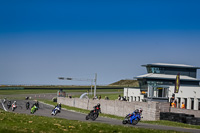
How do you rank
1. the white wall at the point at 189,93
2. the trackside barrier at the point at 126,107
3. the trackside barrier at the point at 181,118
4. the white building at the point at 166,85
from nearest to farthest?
the trackside barrier at the point at 181,118, the trackside barrier at the point at 126,107, the white wall at the point at 189,93, the white building at the point at 166,85

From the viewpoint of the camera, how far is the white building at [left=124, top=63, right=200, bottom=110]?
58.3 metres

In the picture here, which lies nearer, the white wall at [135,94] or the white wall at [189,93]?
the white wall at [189,93]

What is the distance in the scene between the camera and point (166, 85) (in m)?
66.9

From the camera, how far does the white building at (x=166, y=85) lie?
58.3 meters

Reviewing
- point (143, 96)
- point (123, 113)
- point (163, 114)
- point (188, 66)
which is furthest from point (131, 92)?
point (163, 114)

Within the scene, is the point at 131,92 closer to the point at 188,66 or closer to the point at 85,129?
the point at 188,66

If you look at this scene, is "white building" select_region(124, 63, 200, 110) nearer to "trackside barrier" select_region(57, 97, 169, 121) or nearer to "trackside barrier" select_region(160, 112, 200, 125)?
"trackside barrier" select_region(57, 97, 169, 121)

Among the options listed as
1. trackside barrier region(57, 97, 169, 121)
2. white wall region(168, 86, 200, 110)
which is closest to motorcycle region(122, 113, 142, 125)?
trackside barrier region(57, 97, 169, 121)

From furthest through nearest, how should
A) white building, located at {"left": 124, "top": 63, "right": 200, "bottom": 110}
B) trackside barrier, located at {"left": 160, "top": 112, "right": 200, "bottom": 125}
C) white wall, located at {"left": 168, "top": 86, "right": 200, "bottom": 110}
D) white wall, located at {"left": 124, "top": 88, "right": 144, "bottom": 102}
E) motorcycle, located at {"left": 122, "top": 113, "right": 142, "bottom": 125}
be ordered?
white wall, located at {"left": 124, "top": 88, "right": 144, "bottom": 102} < white building, located at {"left": 124, "top": 63, "right": 200, "bottom": 110} < white wall, located at {"left": 168, "top": 86, "right": 200, "bottom": 110} < trackside barrier, located at {"left": 160, "top": 112, "right": 200, "bottom": 125} < motorcycle, located at {"left": 122, "top": 113, "right": 142, "bottom": 125}

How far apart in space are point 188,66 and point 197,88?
23301 mm

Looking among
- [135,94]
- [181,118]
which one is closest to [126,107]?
[181,118]

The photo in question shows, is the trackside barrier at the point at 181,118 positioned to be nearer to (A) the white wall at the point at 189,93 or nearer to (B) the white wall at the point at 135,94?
(A) the white wall at the point at 189,93

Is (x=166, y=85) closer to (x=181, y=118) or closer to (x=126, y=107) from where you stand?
(x=126, y=107)

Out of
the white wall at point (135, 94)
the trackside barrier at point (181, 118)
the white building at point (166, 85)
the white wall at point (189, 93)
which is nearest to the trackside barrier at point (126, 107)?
the trackside barrier at point (181, 118)
